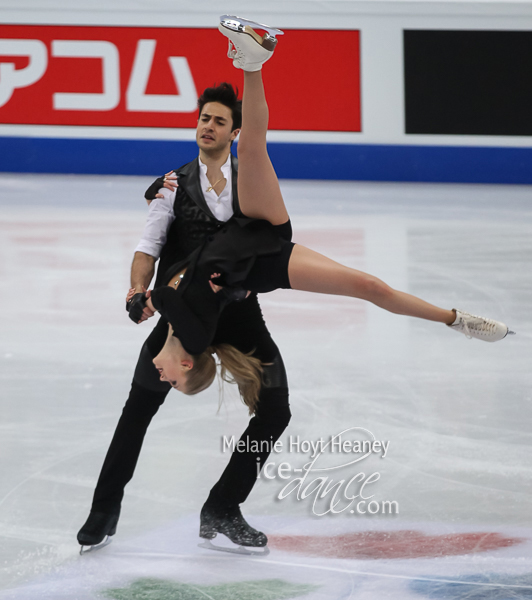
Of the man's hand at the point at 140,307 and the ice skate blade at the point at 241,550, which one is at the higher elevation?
the man's hand at the point at 140,307

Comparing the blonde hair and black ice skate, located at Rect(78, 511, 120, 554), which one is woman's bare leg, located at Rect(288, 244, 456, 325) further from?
black ice skate, located at Rect(78, 511, 120, 554)

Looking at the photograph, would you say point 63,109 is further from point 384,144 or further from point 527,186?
point 527,186

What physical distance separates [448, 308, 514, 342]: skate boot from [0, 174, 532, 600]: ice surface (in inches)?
24.8

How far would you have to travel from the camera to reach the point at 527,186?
9.61m

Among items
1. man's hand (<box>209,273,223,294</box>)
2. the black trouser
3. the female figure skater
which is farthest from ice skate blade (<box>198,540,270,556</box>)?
man's hand (<box>209,273,223,294</box>)

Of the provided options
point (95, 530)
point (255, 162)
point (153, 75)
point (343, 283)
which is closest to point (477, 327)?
point (343, 283)

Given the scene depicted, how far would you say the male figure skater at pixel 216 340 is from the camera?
2635 mm

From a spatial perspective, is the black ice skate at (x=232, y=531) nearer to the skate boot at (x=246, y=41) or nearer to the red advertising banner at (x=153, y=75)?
the skate boot at (x=246, y=41)

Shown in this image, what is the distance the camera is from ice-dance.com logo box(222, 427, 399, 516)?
9.62 feet

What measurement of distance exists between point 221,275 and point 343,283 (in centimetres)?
35

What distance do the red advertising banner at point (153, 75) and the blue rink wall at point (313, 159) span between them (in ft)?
0.83

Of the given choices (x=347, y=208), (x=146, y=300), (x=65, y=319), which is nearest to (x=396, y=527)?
(x=146, y=300)

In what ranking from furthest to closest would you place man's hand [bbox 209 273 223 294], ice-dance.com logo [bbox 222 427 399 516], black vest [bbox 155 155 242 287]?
ice-dance.com logo [bbox 222 427 399 516]
black vest [bbox 155 155 242 287]
man's hand [bbox 209 273 223 294]

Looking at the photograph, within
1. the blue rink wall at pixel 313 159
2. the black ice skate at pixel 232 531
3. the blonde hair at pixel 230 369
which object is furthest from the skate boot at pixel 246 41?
the blue rink wall at pixel 313 159
